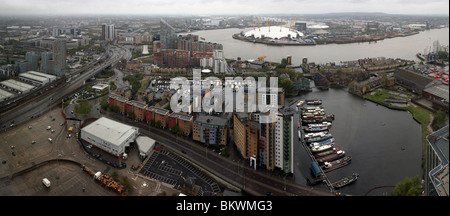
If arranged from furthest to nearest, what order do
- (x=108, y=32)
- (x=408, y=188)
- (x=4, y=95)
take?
(x=108, y=32)
(x=4, y=95)
(x=408, y=188)

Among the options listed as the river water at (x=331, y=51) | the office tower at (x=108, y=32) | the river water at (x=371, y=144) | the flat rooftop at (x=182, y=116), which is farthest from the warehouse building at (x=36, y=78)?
the office tower at (x=108, y=32)

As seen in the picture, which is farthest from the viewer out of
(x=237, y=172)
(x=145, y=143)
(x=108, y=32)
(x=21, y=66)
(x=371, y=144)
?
(x=108, y=32)

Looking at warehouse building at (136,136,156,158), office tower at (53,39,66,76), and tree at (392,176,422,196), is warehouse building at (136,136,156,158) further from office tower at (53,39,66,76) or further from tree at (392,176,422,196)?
office tower at (53,39,66,76)

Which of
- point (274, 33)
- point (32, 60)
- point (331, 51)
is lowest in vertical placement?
point (32, 60)

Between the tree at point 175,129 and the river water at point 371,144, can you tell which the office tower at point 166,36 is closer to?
the river water at point 371,144

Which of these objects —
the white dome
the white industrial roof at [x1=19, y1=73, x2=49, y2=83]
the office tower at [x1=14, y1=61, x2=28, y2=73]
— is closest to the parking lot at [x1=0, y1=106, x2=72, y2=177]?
the white industrial roof at [x1=19, y1=73, x2=49, y2=83]

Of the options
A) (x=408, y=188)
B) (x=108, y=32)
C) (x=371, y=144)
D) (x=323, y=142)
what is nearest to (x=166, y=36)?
(x=108, y=32)

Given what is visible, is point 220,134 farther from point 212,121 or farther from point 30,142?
point 30,142
